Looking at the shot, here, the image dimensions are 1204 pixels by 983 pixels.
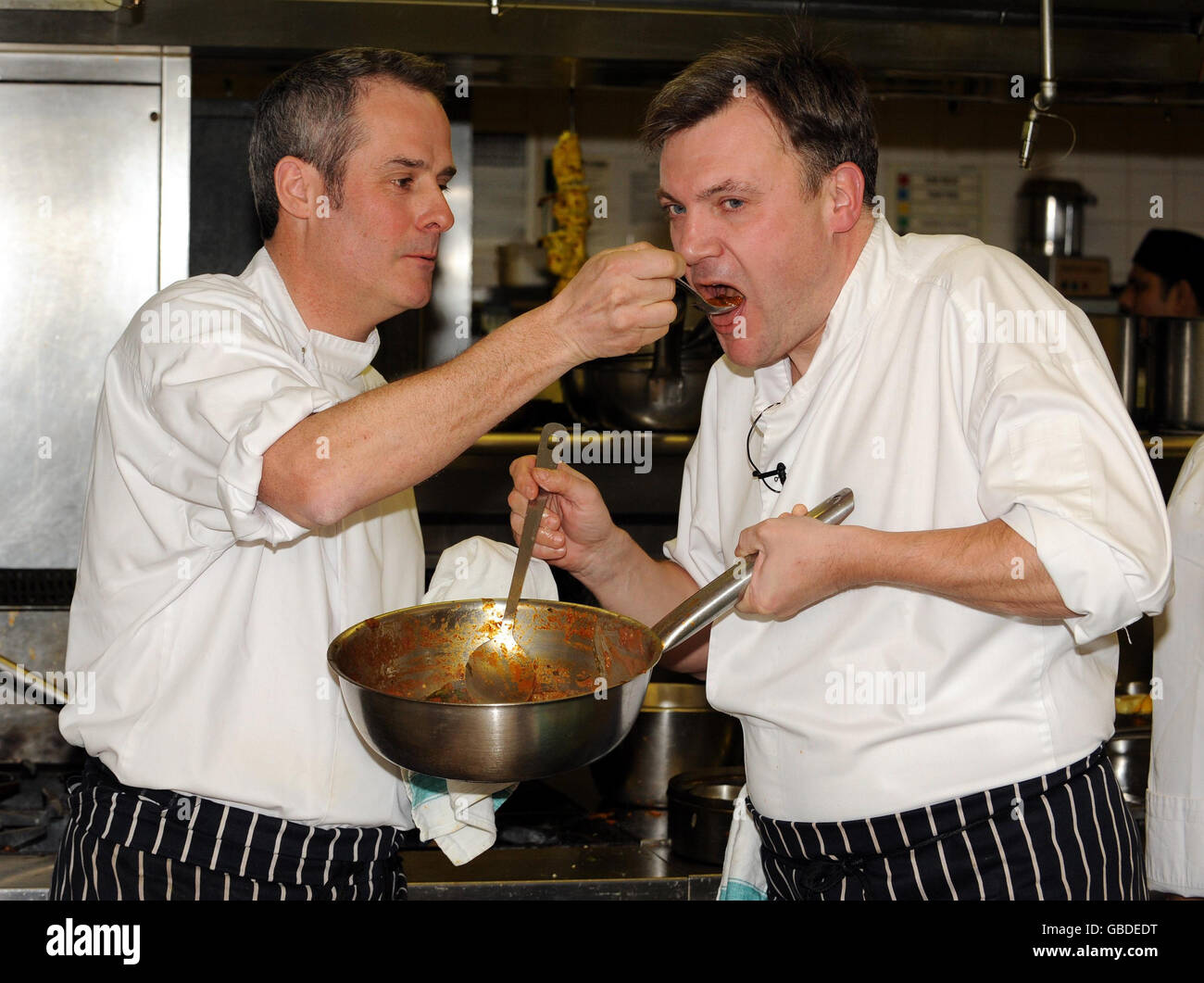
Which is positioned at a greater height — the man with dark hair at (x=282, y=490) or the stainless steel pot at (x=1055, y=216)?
the stainless steel pot at (x=1055, y=216)

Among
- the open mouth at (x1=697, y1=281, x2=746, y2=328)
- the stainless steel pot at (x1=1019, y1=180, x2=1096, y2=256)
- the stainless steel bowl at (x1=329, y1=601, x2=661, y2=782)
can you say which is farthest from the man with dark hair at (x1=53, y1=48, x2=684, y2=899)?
the stainless steel pot at (x1=1019, y1=180, x2=1096, y2=256)

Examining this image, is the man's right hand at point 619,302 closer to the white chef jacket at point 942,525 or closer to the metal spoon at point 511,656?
the metal spoon at point 511,656

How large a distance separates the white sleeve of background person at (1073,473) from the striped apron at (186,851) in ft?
3.19

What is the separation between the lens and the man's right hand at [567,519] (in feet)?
5.99

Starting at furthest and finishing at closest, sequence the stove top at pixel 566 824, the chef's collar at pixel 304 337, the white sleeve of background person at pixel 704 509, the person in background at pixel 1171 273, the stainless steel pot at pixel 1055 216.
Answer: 1. the stainless steel pot at pixel 1055 216
2. the person in background at pixel 1171 273
3. the stove top at pixel 566 824
4. the white sleeve of background person at pixel 704 509
5. the chef's collar at pixel 304 337

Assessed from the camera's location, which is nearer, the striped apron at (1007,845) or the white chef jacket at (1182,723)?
the striped apron at (1007,845)

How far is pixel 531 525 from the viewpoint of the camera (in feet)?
5.78

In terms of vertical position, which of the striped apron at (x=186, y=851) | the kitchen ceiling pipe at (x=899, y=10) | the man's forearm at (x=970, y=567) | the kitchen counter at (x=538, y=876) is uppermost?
the kitchen ceiling pipe at (x=899, y=10)

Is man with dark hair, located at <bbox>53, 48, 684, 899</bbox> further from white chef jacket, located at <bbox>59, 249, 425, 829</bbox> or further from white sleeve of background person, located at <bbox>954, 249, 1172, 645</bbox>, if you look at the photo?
white sleeve of background person, located at <bbox>954, 249, 1172, 645</bbox>

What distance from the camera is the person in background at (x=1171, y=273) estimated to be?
4.45m

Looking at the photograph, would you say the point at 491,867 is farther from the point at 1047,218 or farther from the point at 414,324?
the point at 1047,218

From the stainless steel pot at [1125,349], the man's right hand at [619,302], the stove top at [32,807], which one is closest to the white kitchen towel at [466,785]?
the man's right hand at [619,302]

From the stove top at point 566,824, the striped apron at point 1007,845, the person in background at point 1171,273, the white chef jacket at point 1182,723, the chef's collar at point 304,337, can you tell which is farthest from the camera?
the person in background at point 1171,273

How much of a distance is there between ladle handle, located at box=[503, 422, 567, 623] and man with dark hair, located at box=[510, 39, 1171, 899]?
4 cm
